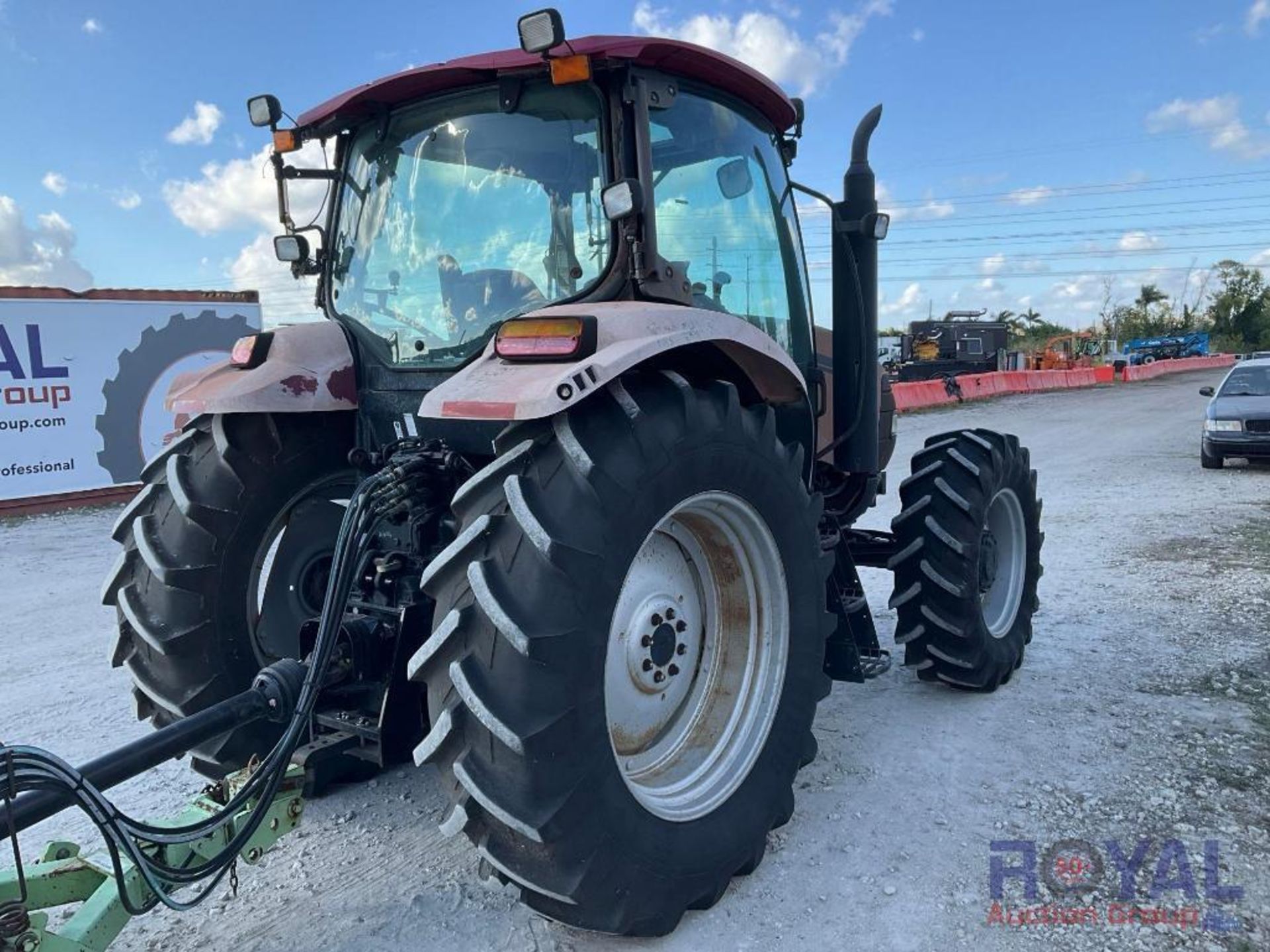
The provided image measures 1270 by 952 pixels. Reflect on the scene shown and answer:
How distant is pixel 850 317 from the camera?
4004 millimetres

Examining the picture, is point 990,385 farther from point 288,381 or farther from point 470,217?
point 288,381

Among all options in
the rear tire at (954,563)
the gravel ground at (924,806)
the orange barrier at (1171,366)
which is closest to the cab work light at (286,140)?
the gravel ground at (924,806)

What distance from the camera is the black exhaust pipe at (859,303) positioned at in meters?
3.97

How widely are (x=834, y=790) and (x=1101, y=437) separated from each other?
49.0ft

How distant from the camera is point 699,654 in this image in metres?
3.05

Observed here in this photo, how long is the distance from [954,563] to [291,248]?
3.15 meters

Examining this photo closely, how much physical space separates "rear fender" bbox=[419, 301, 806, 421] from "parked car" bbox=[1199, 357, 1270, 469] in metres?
11.5

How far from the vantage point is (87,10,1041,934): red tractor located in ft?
7.27

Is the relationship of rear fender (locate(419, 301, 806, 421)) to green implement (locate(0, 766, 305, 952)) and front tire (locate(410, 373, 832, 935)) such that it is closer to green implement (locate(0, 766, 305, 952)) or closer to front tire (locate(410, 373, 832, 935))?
front tire (locate(410, 373, 832, 935))

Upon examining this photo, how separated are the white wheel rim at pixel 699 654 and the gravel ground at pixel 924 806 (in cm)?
38

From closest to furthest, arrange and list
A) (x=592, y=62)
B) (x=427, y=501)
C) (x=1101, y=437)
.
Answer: (x=592, y=62) → (x=427, y=501) → (x=1101, y=437)

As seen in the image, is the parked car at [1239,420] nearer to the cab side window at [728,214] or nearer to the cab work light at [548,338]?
the cab side window at [728,214]

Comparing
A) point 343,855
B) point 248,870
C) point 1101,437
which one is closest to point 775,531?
point 343,855

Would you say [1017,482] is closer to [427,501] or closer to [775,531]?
[775,531]
